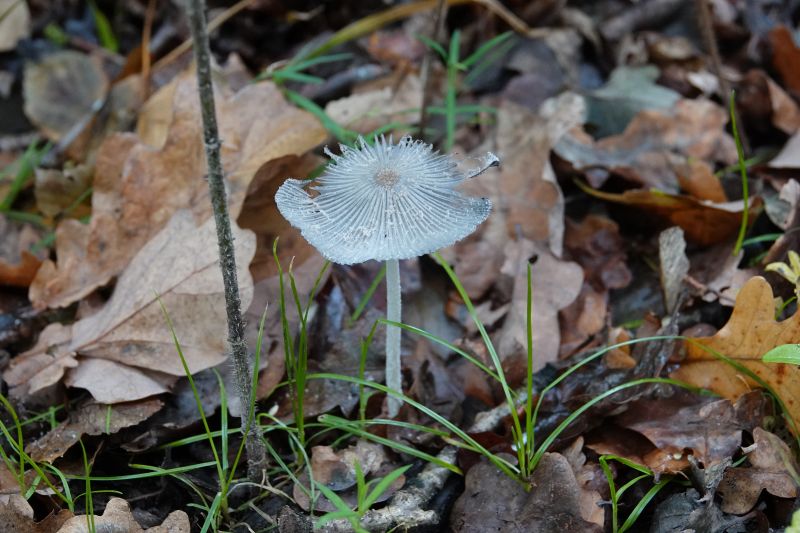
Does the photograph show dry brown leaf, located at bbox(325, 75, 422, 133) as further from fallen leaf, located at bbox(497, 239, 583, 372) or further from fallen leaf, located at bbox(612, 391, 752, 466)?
fallen leaf, located at bbox(612, 391, 752, 466)

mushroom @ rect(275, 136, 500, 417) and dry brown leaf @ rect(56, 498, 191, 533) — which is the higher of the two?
mushroom @ rect(275, 136, 500, 417)

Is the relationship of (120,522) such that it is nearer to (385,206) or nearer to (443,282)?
(385,206)

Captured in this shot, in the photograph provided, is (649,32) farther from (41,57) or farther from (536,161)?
(41,57)

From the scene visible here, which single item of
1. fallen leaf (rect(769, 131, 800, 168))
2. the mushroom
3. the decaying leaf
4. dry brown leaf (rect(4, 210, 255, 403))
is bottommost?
fallen leaf (rect(769, 131, 800, 168))

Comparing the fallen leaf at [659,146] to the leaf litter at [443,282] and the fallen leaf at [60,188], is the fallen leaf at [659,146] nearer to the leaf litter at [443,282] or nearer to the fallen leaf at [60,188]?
the leaf litter at [443,282]

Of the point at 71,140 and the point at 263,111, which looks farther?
the point at 71,140

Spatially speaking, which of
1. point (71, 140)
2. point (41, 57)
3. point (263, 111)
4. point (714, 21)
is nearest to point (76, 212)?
point (71, 140)

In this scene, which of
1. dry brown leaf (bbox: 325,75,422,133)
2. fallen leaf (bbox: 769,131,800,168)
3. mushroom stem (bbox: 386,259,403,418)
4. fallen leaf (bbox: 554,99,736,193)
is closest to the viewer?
mushroom stem (bbox: 386,259,403,418)

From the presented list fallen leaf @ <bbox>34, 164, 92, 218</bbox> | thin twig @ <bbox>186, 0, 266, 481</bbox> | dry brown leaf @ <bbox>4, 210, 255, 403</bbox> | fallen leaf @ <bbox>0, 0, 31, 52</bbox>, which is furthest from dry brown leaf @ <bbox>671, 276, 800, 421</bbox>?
fallen leaf @ <bbox>0, 0, 31, 52</bbox>
